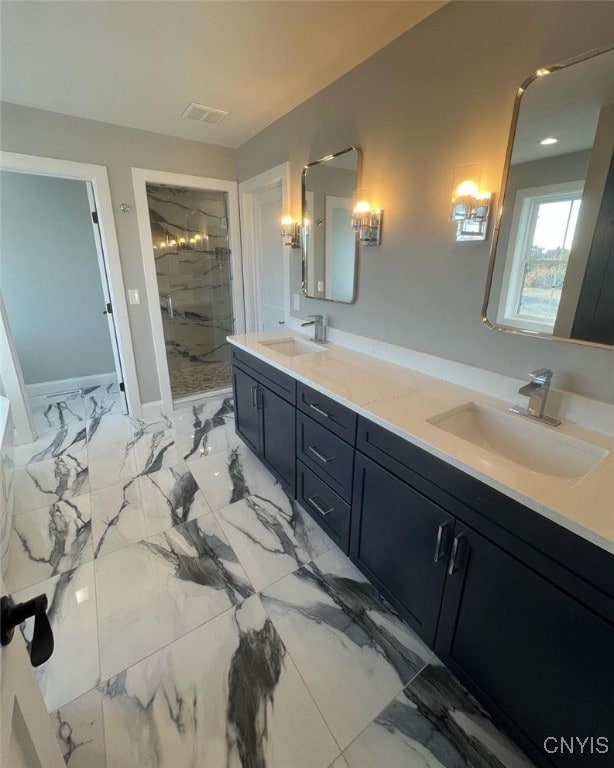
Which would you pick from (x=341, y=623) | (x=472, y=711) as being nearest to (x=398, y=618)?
(x=341, y=623)

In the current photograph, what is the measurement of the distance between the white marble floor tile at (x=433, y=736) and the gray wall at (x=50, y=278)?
4313 mm

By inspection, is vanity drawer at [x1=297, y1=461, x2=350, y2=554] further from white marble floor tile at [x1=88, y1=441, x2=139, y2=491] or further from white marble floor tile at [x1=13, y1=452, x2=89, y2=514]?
white marble floor tile at [x1=13, y1=452, x2=89, y2=514]

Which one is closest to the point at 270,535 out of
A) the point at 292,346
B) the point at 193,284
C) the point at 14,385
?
the point at 292,346

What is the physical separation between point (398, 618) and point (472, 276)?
1.56 metres

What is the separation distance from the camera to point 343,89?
2004 millimetres

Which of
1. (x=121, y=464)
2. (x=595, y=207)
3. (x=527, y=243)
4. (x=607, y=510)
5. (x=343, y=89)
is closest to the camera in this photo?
(x=607, y=510)

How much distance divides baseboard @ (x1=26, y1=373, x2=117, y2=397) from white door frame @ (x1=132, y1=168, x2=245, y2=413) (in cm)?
131

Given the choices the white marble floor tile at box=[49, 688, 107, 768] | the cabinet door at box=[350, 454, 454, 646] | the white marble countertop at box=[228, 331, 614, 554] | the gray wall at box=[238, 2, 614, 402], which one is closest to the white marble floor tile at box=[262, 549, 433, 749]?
the cabinet door at box=[350, 454, 454, 646]

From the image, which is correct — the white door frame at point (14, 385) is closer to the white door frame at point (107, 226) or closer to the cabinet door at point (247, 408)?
the white door frame at point (107, 226)

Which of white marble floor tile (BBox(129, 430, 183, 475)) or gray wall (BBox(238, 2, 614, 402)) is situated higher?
gray wall (BBox(238, 2, 614, 402))

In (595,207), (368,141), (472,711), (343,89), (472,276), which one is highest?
(343,89)

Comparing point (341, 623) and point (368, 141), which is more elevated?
point (368, 141)

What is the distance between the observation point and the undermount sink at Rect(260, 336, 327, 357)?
8.09 ft

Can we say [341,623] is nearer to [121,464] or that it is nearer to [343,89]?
[121,464]
